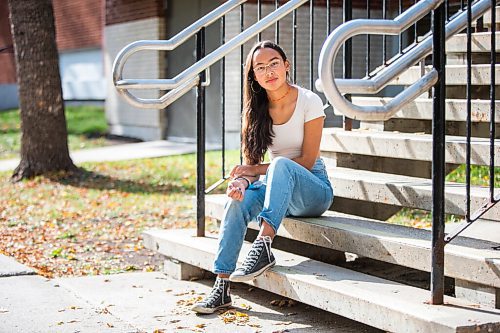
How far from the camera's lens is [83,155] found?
13.1 m

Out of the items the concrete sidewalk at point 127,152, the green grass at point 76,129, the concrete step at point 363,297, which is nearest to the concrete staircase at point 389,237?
the concrete step at point 363,297

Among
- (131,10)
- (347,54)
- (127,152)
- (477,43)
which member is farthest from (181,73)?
(131,10)

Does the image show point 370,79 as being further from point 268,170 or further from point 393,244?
point 268,170

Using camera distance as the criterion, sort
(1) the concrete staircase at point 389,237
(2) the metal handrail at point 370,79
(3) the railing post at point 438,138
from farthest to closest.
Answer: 1. (1) the concrete staircase at point 389,237
2. (3) the railing post at point 438,138
3. (2) the metal handrail at point 370,79

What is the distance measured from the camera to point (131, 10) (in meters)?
15.9

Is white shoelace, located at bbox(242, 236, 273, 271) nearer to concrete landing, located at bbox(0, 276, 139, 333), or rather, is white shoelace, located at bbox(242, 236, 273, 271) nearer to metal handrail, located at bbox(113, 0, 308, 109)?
concrete landing, located at bbox(0, 276, 139, 333)

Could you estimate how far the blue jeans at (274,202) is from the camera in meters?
4.35

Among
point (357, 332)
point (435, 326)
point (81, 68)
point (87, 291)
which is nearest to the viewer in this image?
point (435, 326)

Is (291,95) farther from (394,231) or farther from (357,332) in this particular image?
(357,332)

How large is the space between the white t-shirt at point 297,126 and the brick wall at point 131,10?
34.7 feet

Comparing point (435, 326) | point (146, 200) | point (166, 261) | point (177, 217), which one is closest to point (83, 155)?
point (146, 200)

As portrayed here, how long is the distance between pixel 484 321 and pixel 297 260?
4.70 ft

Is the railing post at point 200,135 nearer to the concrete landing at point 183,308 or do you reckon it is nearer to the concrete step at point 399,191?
the concrete landing at point 183,308

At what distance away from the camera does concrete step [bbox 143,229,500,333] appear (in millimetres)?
3463
